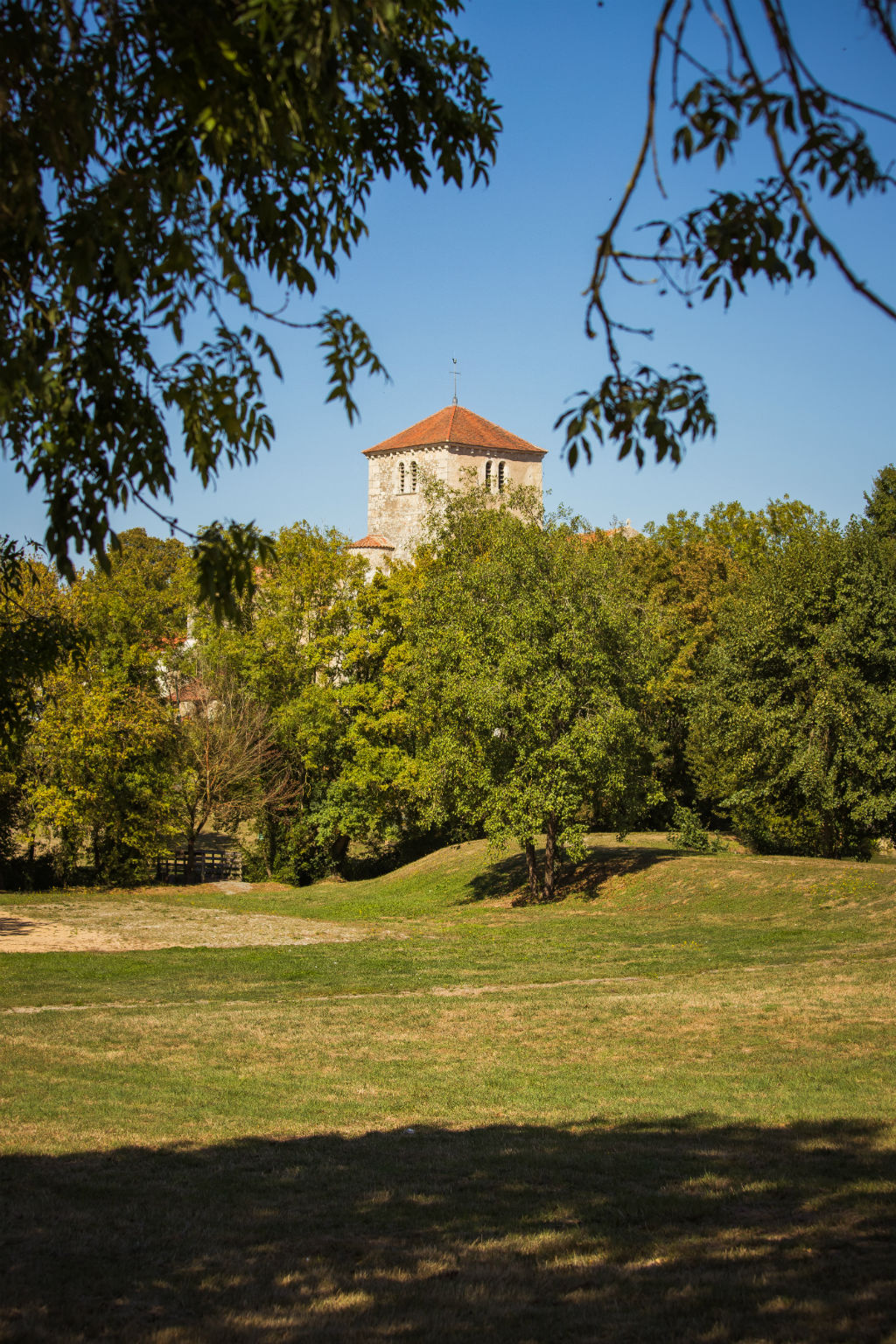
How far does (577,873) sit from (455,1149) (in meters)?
23.7

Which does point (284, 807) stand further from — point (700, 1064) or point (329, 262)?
point (329, 262)

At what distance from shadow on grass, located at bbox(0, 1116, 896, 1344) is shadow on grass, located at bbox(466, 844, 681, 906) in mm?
21422

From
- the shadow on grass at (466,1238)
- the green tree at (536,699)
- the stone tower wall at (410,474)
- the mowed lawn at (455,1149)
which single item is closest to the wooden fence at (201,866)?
the green tree at (536,699)

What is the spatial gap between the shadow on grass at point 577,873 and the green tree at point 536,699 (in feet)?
1.99

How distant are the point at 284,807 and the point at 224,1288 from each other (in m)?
37.2

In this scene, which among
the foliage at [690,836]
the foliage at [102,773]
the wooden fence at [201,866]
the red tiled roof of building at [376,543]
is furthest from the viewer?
the red tiled roof of building at [376,543]

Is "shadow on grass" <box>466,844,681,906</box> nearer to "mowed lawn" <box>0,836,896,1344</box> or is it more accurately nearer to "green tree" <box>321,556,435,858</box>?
"green tree" <box>321,556,435,858</box>

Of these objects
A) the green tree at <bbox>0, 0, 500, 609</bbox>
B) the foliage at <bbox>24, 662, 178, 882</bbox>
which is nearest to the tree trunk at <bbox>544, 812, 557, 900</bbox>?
the foliage at <bbox>24, 662, 178, 882</bbox>

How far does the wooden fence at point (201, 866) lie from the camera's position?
42500mm

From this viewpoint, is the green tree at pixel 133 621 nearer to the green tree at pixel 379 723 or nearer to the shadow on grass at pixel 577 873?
the green tree at pixel 379 723

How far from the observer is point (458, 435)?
244ft

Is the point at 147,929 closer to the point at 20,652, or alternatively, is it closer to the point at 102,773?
the point at 102,773

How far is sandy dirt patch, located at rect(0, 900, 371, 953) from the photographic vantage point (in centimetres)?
Answer: 2303

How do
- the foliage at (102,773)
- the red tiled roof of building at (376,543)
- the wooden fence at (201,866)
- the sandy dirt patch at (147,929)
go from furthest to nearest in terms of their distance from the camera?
the red tiled roof of building at (376,543), the wooden fence at (201,866), the foliage at (102,773), the sandy dirt patch at (147,929)
